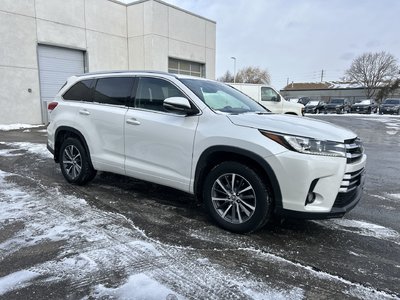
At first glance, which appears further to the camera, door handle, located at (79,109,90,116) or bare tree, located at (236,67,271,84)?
bare tree, located at (236,67,271,84)

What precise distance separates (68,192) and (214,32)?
21.8m

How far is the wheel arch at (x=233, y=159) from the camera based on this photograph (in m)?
3.63

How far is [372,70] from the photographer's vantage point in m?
65.0

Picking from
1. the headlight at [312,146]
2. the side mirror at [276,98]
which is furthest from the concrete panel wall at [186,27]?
the headlight at [312,146]

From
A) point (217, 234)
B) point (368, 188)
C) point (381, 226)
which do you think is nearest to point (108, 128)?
point (217, 234)

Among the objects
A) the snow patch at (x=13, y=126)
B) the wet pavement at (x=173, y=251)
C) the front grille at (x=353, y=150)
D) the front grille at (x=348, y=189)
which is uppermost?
the front grille at (x=353, y=150)

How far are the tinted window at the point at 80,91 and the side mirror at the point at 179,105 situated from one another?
2.00 metres

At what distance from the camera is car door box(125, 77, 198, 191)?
14.0 ft

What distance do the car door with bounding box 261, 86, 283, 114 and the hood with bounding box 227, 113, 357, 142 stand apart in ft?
37.2

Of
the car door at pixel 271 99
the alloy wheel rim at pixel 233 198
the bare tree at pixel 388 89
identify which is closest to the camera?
the alloy wheel rim at pixel 233 198

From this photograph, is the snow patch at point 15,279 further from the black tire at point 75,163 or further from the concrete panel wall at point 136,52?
the concrete panel wall at point 136,52

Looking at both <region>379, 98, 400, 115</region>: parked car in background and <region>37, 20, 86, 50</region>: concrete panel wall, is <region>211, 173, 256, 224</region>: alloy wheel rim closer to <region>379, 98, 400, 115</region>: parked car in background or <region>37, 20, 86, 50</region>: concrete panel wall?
<region>37, 20, 86, 50</region>: concrete panel wall

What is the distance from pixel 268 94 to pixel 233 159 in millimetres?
12266

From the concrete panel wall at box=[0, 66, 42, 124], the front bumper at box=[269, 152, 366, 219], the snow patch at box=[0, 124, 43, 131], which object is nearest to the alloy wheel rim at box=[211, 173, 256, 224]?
the front bumper at box=[269, 152, 366, 219]
